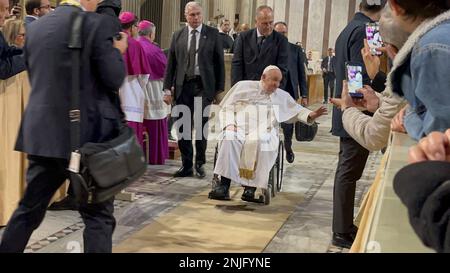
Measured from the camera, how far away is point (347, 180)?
13.6 ft

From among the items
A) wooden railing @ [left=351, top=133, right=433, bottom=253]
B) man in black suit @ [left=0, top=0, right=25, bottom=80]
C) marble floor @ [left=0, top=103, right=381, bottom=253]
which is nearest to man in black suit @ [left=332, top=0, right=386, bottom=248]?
marble floor @ [left=0, top=103, right=381, bottom=253]

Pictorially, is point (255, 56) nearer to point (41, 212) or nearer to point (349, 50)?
point (349, 50)

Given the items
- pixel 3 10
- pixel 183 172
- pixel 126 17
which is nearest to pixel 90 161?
pixel 3 10

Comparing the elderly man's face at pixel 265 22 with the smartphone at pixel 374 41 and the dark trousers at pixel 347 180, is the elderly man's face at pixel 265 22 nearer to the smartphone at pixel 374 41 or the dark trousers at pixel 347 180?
the dark trousers at pixel 347 180

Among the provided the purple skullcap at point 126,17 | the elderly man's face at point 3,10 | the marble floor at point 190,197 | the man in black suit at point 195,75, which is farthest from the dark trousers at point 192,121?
the elderly man's face at point 3,10

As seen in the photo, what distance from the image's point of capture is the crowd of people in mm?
1414

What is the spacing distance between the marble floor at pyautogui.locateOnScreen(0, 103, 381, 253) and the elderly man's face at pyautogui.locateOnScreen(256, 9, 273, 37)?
166cm

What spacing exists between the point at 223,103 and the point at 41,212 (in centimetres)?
314

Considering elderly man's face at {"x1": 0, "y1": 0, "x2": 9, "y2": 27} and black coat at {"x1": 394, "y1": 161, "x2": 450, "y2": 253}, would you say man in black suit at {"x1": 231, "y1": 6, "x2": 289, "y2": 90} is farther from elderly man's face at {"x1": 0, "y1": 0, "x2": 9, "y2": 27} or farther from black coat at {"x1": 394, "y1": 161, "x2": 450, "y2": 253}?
black coat at {"x1": 394, "y1": 161, "x2": 450, "y2": 253}

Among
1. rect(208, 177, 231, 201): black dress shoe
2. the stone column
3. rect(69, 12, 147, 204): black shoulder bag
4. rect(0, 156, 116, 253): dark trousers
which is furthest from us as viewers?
the stone column

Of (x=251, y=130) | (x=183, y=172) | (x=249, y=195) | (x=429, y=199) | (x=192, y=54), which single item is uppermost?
(x=429, y=199)

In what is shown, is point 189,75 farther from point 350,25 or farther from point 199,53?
point 350,25
